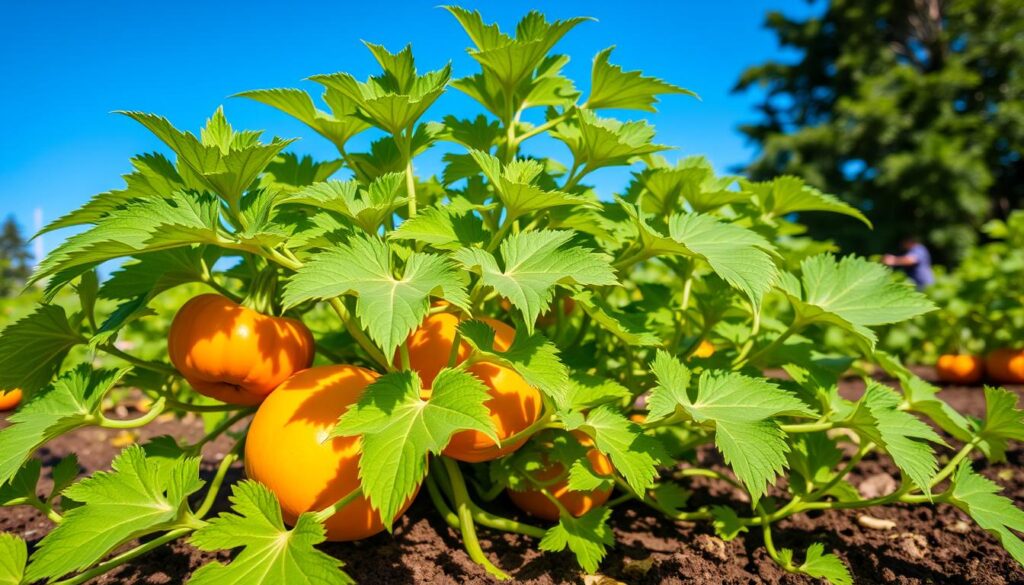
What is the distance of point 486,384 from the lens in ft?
3.72

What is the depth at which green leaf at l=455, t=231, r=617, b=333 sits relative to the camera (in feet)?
2.89

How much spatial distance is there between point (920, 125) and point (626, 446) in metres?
20.6

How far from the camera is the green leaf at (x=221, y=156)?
38.5 inches

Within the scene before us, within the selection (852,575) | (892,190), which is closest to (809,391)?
(852,575)

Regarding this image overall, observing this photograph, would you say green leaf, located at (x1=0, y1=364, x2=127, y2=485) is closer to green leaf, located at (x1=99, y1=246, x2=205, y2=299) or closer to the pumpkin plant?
the pumpkin plant

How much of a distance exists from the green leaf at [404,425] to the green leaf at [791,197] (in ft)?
3.03

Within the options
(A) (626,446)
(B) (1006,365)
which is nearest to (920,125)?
(B) (1006,365)

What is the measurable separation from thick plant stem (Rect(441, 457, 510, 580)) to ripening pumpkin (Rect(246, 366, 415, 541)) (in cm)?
24

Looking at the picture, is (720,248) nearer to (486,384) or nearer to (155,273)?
(486,384)

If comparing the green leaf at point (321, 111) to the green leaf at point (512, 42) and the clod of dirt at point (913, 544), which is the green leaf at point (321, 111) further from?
the clod of dirt at point (913, 544)

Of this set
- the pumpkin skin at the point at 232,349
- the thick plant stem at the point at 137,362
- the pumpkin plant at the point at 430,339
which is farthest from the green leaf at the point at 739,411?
the thick plant stem at the point at 137,362

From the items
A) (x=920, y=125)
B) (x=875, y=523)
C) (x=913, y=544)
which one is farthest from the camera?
(x=920, y=125)

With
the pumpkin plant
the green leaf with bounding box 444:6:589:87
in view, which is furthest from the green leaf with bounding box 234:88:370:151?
the green leaf with bounding box 444:6:589:87

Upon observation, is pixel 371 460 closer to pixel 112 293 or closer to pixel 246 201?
pixel 246 201
